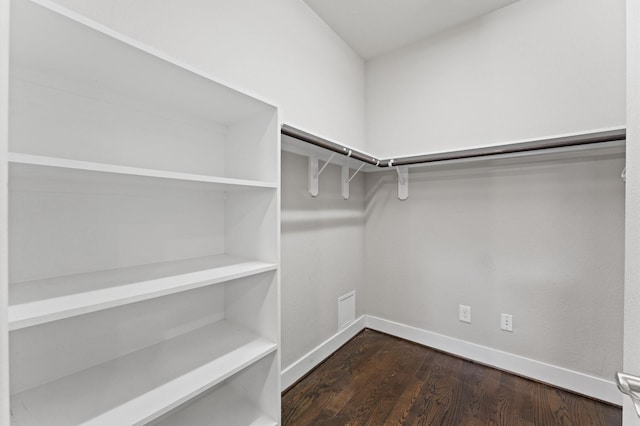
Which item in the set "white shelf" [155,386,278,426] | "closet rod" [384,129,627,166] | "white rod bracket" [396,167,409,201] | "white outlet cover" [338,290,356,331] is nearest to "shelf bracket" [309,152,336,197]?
"closet rod" [384,129,627,166]

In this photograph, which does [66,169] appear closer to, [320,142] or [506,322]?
[320,142]

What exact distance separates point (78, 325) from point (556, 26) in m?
2.75

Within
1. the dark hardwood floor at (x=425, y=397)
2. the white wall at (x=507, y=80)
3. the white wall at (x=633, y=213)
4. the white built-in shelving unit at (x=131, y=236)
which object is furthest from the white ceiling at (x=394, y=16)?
the dark hardwood floor at (x=425, y=397)

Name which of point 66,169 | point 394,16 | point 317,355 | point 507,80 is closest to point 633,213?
point 66,169

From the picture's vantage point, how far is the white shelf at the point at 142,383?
26.3 inches

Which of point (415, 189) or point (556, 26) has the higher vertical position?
point (556, 26)

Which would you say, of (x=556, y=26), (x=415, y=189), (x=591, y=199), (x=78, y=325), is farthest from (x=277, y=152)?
(x=556, y=26)

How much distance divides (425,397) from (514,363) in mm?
708

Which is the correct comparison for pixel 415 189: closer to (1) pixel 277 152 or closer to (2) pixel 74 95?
(1) pixel 277 152

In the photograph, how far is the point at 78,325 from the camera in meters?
0.83

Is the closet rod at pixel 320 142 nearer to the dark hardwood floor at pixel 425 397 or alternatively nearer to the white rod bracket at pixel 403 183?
the white rod bracket at pixel 403 183

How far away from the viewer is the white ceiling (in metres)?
1.68

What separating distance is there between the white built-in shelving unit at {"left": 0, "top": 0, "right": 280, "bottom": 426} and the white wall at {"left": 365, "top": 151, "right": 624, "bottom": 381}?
1390mm

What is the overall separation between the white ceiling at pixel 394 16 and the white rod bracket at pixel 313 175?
1.02 meters
